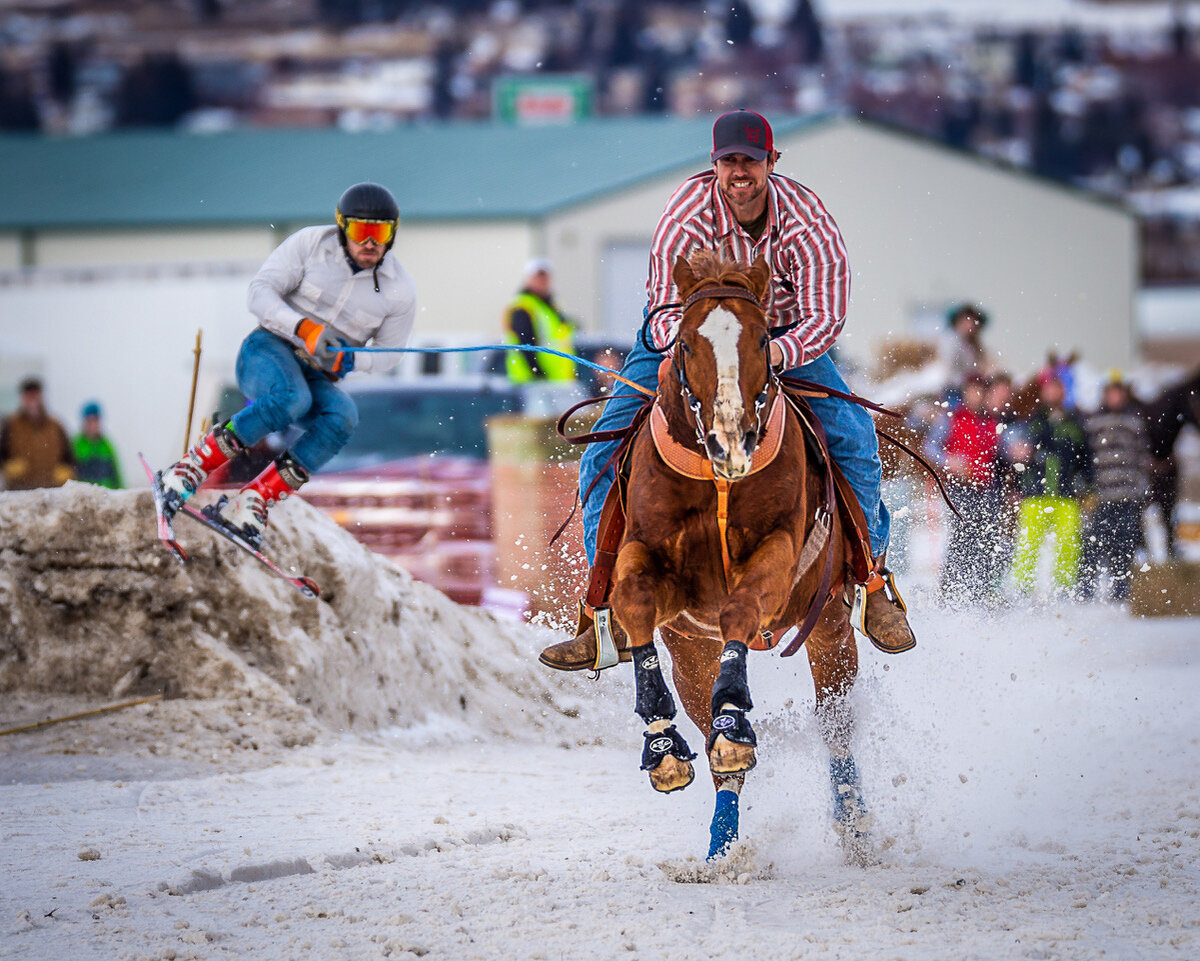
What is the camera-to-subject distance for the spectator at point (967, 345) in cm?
1208

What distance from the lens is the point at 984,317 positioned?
Result: 11875 mm

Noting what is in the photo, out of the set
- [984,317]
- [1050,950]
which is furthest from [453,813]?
[984,317]

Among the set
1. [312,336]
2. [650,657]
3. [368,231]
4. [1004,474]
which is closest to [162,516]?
[312,336]

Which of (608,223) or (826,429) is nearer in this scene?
(826,429)

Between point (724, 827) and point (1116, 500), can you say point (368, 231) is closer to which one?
point (724, 827)

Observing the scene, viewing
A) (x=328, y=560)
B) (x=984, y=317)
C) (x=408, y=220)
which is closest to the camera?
(x=328, y=560)

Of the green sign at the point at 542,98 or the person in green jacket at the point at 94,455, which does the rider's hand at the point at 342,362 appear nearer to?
the person in green jacket at the point at 94,455

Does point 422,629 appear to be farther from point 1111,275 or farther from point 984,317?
point 1111,275

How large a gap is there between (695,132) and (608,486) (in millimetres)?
32035

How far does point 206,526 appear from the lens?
8.11 m

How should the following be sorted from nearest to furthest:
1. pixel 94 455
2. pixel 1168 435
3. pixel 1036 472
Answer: pixel 1036 472 < pixel 1168 435 < pixel 94 455

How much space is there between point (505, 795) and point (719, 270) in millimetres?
2948

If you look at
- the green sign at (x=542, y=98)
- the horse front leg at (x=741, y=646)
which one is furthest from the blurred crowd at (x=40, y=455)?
the green sign at (x=542, y=98)

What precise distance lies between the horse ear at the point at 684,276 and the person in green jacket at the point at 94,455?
986cm
